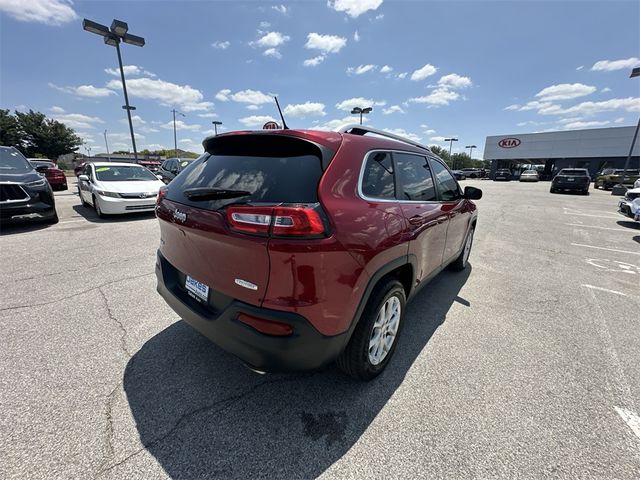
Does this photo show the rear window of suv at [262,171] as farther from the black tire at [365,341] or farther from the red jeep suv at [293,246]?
the black tire at [365,341]

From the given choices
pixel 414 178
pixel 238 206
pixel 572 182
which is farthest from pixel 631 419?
pixel 572 182

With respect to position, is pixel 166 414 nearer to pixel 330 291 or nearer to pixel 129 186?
pixel 330 291

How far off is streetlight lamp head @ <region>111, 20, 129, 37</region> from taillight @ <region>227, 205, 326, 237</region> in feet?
56.7

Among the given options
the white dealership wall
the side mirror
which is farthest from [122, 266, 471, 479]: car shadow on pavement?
the white dealership wall

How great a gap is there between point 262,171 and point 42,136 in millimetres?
63873

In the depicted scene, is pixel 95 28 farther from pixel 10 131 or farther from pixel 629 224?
pixel 10 131

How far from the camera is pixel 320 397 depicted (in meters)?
2.11

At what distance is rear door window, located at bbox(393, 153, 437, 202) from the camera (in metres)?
2.52

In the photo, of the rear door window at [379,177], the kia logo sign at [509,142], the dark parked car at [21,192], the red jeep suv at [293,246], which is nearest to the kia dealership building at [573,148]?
the kia logo sign at [509,142]

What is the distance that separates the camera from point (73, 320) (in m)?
2.94

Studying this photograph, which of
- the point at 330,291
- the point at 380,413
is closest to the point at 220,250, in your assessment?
the point at 330,291

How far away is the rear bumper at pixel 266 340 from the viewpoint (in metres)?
1.65

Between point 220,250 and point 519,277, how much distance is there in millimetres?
4675

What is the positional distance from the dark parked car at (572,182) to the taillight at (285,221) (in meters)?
24.0
